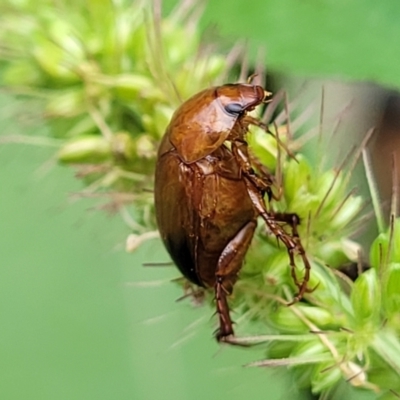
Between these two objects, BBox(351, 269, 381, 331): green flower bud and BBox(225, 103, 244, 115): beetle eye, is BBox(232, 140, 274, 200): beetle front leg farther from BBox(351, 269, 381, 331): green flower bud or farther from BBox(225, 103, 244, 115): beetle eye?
BBox(351, 269, 381, 331): green flower bud

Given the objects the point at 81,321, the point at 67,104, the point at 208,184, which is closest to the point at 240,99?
the point at 208,184

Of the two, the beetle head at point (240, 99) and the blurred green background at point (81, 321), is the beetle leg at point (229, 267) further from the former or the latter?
the blurred green background at point (81, 321)

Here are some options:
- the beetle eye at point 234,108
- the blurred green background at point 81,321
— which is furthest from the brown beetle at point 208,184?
the blurred green background at point 81,321

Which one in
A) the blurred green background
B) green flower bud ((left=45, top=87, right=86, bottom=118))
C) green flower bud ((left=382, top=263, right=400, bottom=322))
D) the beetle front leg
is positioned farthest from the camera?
the blurred green background

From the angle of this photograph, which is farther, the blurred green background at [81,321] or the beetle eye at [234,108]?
the blurred green background at [81,321]

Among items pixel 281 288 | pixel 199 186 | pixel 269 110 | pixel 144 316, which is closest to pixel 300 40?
pixel 269 110

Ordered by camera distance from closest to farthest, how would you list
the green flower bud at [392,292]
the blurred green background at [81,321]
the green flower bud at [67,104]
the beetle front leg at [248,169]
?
the green flower bud at [392,292]
the beetle front leg at [248,169]
the green flower bud at [67,104]
the blurred green background at [81,321]

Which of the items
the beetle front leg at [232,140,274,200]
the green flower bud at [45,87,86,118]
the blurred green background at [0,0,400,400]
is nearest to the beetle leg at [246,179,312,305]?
the beetle front leg at [232,140,274,200]

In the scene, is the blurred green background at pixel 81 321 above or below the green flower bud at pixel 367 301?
below
